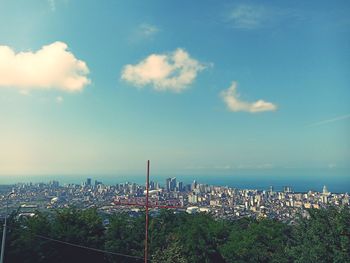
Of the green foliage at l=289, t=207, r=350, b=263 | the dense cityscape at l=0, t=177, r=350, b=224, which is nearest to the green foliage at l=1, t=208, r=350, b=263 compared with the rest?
the green foliage at l=289, t=207, r=350, b=263

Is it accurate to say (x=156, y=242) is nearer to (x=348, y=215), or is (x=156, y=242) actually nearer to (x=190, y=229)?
(x=190, y=229)

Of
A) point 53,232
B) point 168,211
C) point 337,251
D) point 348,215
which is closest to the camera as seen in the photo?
point 337,251

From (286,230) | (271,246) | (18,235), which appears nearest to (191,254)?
(271,246)

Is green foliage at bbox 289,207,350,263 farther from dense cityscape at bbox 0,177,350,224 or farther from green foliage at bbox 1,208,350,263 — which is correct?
dense cityscape at bbox 0,177,350,224

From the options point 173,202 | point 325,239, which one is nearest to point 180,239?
point 173,202

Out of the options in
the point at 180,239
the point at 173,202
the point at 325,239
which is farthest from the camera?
the point at 180,239

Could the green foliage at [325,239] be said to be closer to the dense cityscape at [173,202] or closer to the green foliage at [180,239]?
the green foliage at [180,239]

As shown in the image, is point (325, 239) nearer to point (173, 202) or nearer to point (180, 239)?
point (173, 202)

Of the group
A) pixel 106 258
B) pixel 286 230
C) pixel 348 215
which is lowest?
pixel 106 258

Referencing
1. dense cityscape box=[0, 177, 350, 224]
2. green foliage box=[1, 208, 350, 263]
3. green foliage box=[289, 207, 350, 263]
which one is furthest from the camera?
dense cityscape box=[0, 177, 350, 224]
